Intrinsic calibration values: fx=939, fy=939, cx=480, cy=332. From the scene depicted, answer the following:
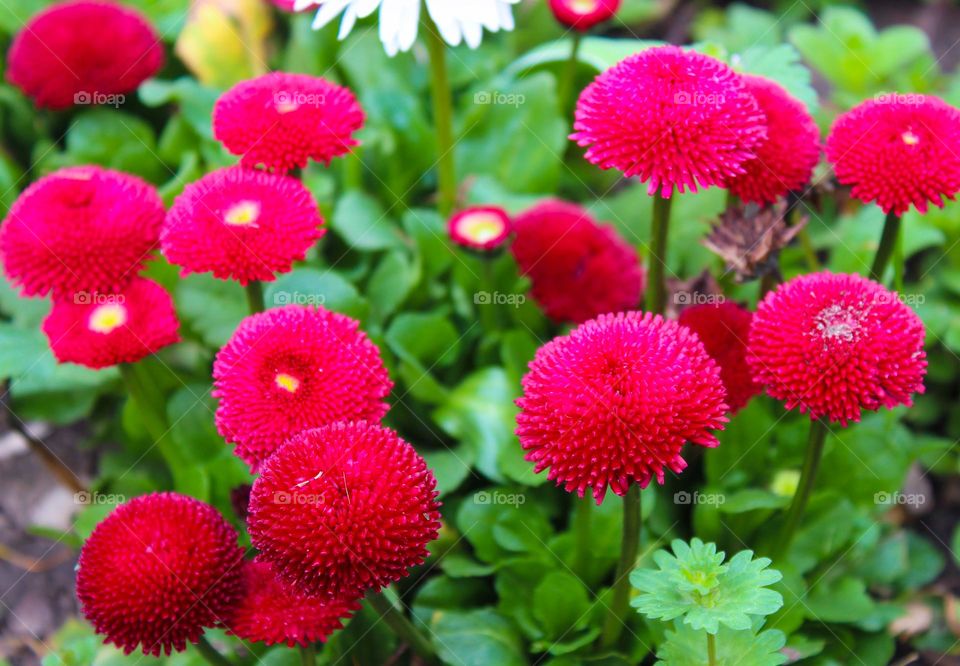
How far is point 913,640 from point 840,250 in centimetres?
112

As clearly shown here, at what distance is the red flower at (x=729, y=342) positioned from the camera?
208 centimetres

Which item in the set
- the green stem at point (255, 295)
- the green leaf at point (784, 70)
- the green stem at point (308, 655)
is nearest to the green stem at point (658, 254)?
the green leaf at point (784, 70)

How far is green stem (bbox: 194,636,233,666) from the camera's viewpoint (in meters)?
1.92

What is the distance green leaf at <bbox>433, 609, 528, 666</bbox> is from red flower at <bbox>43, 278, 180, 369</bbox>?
0.92 m

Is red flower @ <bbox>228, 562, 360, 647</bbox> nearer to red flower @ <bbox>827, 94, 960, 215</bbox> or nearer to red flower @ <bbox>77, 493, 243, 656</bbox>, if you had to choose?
red flower @ <bbox>77, 493, 243, 656</bbox>

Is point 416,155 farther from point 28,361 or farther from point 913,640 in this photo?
point 913,640

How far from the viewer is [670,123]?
71.7 inches

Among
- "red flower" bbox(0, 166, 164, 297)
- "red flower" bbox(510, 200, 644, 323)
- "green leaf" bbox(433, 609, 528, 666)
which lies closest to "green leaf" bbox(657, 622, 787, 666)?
"green leaf" bbox(433, 609, 528, 666)

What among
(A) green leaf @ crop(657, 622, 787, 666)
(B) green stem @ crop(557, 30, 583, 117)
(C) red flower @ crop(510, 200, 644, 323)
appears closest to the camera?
(A) green leaf @ crop(657, 622, 787, 666)

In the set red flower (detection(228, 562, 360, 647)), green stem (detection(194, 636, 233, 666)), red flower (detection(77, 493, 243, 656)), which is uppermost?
red flower (detection(77, 493, 243, 656))

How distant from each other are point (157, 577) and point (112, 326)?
632mm

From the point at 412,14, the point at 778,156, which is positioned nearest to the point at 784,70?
the point at 778,156

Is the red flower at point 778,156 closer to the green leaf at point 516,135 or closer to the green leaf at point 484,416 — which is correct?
the green leaf at point 484,416

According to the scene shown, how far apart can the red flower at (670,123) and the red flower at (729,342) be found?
377mm
